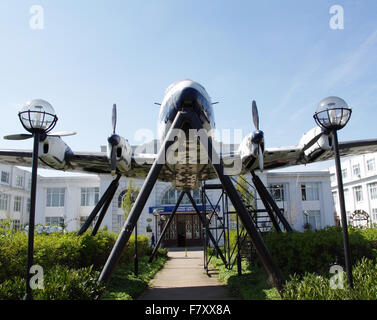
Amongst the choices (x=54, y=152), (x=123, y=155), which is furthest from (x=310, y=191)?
(x=54, y=152)

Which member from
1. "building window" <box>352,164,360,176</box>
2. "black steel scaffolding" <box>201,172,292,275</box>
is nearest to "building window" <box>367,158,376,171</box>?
"building window" <box>352,164,360,176</box>

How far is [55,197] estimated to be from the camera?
147 feet

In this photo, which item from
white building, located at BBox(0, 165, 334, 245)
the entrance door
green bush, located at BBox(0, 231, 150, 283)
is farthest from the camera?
white building, located at BBox(0, 165, 334, 245)

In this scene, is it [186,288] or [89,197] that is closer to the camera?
[186,288]

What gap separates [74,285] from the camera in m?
6.15

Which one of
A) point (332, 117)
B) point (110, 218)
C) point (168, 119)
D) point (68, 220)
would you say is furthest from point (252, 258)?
point (68, 220)

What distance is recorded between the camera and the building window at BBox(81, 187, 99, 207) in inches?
1747

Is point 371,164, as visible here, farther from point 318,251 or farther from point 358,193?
point 318,251

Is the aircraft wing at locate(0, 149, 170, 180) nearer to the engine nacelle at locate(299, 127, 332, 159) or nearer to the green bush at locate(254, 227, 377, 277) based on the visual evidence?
the engine nacelle at locate(299, 127, 332, 159)

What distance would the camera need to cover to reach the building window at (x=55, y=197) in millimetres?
44625

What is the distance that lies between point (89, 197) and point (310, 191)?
33.8m

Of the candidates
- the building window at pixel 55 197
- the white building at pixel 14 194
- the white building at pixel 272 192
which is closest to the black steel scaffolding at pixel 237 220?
the white building at pixel 272 192

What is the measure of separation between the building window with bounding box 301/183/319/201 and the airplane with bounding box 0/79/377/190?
112 ft
